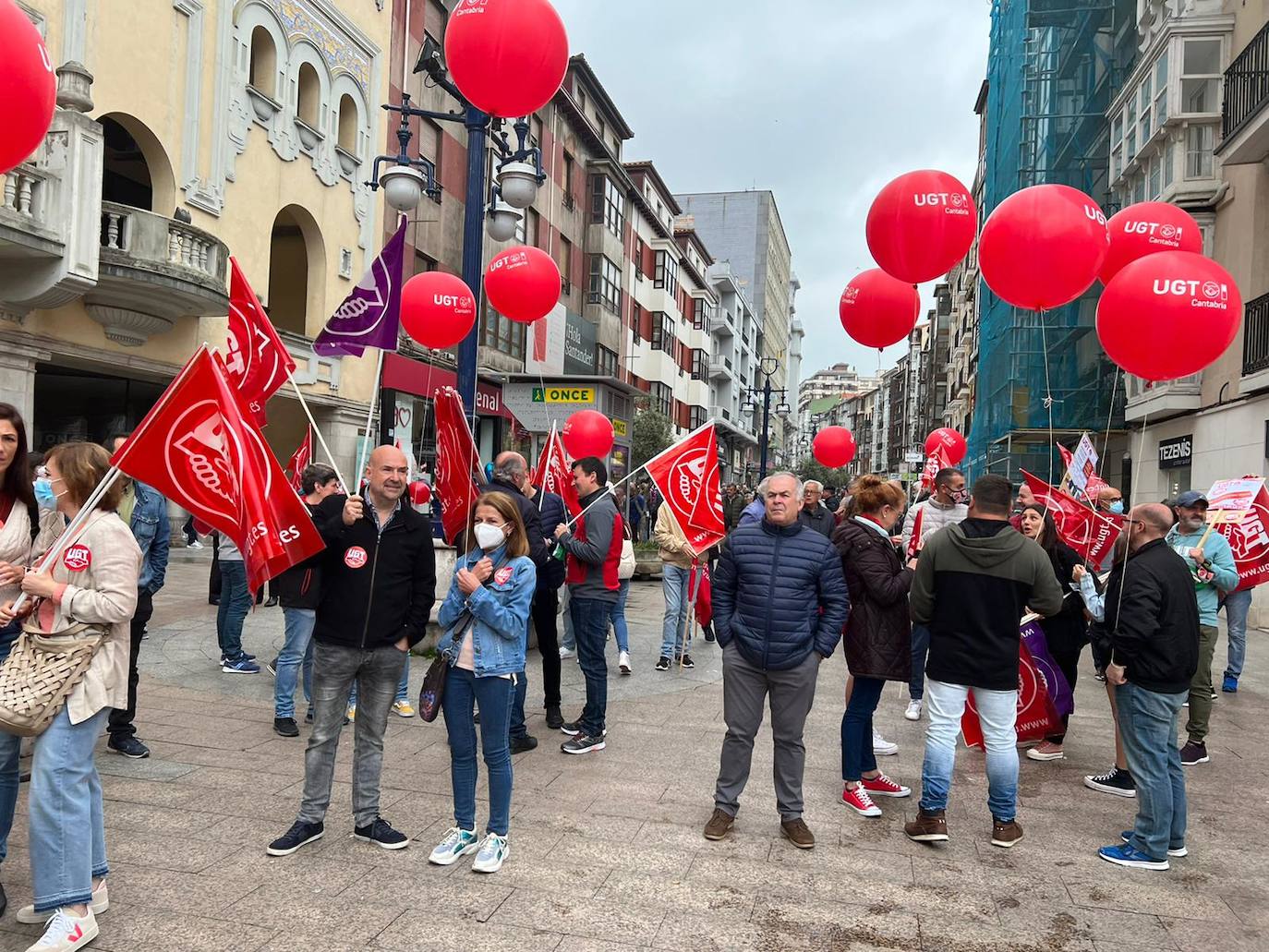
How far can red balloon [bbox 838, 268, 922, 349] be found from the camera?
8.77 metres

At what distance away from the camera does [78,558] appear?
3.51 metres

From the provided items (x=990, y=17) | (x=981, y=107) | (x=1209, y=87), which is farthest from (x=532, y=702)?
(x=981, y=107)

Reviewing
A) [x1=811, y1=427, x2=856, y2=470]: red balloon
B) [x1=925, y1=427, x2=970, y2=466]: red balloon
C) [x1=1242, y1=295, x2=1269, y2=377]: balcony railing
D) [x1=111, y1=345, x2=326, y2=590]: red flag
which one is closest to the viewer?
[x1=111, y1=345, x2=326, y2=590]: red flag

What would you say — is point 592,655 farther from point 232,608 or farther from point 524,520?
point 232,608

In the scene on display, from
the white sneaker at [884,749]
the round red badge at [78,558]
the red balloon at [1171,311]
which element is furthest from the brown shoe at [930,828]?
the round red badge at [78,558]

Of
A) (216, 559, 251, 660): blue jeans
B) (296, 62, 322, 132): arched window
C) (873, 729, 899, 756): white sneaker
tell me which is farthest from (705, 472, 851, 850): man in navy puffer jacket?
(296, 62, 322, 132): arched window

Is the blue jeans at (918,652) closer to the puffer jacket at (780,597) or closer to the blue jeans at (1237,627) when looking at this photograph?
the puffer jacket at (780,597)

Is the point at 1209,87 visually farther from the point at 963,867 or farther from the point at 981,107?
the point at 981,107

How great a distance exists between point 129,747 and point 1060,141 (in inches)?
1095

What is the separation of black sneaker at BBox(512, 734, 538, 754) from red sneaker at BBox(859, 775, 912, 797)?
85.3 inches

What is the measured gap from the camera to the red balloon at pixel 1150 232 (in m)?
7.56

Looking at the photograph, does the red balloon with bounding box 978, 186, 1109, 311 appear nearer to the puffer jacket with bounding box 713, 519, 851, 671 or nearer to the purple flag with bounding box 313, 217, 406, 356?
the puffer jacket with bounding box 713, 519, 851, 671

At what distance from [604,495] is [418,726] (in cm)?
214

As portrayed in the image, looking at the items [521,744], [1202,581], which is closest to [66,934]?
[521,744]
